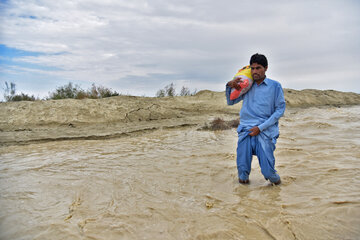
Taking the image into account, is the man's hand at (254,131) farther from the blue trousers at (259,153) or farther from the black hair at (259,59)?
the black hair at (259,59)

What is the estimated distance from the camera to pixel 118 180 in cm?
366

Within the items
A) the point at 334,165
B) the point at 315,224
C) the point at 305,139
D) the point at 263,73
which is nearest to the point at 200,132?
the point at 305,139

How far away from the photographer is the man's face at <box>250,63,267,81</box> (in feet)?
10.2

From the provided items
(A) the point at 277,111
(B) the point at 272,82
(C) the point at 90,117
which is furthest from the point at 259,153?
(C) the point at 90,117

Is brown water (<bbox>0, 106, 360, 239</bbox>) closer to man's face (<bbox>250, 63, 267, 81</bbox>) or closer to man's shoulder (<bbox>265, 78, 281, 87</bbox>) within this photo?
man's shoulder (<bbox>265, 78, 281, 87</bbox>)

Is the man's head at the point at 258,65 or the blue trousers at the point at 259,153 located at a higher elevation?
the man's head at the point at 258,65

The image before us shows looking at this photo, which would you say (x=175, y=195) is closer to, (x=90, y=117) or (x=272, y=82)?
(x=272, y=82)

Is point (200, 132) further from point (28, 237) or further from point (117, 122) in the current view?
point (28, 237)

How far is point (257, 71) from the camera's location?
3.13 meters

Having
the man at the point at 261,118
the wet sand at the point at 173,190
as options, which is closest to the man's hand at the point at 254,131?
the man at the point at 261,118

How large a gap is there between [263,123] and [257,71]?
2.08 ft

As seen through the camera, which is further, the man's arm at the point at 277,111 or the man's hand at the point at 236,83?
the man's hand at the point at 236,83

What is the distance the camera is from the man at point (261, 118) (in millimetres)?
3127

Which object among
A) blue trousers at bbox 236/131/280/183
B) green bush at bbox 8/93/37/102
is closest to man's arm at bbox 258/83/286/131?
blue trousers at bbox 236/131/280/183
